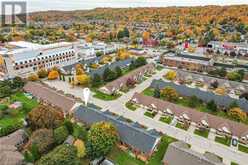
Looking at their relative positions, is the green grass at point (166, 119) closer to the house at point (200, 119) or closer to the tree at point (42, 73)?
the house at point (200, 119)

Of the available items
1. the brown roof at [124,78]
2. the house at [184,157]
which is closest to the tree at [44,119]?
the house at [184,157]

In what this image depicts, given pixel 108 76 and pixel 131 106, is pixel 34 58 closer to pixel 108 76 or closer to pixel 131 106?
pixel 108 76

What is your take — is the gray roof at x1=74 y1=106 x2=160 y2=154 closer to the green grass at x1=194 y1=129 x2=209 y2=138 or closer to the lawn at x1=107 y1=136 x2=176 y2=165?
the lawn at x1=107 y1=136 x2=176 y2=165

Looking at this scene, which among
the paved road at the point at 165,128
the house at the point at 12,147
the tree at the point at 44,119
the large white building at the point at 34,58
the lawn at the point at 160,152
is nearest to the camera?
the house at the point at 12,147

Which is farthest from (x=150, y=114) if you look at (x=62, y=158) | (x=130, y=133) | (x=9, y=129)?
(x=9, y=129)

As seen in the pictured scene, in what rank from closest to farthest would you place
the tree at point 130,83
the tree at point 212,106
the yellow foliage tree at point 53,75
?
the tree at point 212,106, the tree at point 130,83, the yellow foliage tree at point 53,75
